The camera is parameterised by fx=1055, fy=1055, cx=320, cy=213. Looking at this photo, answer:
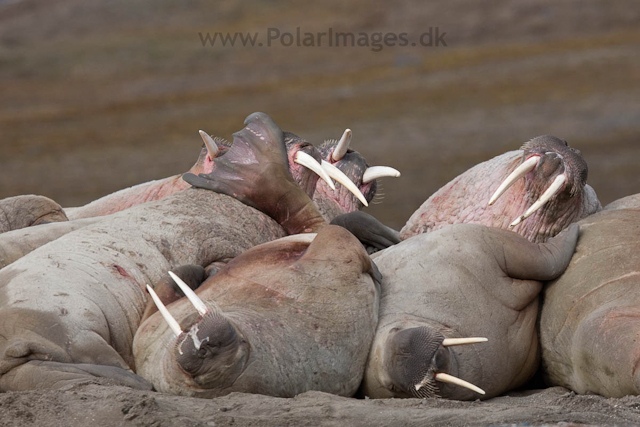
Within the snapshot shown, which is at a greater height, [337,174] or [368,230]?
[337,174]

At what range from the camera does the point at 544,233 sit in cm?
546

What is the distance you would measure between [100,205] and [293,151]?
1.58 m

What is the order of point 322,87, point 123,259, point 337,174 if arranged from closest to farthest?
point 123,259
point 337,174
point 322,87

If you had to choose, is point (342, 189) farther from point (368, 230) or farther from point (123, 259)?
point (123, 259)

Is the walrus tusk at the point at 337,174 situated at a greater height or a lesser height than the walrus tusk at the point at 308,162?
lesser

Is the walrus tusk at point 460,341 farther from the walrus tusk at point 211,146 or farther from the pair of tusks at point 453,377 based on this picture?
the walrus tusk at point 211,146

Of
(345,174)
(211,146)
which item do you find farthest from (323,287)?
(345,174)

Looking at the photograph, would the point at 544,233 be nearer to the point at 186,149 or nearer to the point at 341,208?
the point at 341,208

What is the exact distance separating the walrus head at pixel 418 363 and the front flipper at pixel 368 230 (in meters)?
1.44

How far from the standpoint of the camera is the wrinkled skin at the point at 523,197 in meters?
5.31

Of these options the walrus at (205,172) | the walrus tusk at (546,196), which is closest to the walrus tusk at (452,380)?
the walrus tusk at (546,196)

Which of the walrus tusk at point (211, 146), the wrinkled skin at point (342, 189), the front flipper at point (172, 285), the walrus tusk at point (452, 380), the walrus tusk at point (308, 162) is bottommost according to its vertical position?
the walrus tusk at point (452, 380)

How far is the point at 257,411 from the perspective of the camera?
12.0 feet

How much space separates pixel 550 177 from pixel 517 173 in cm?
18
